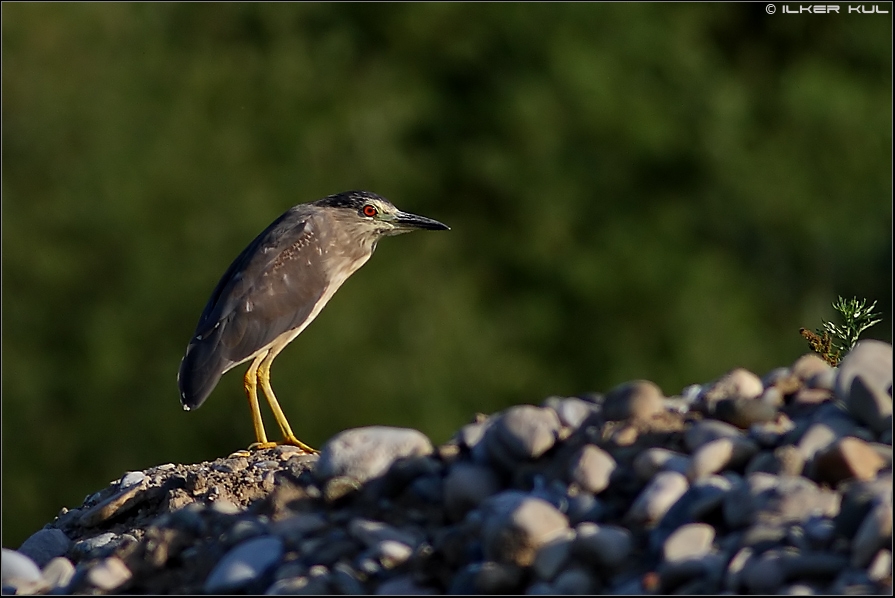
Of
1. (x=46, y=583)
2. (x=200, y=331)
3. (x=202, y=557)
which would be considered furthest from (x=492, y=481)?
(x=200, y=331)

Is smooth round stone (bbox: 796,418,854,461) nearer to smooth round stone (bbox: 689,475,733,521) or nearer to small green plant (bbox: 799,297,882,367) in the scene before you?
smooth round stone (bbox: 689,475,733,521)

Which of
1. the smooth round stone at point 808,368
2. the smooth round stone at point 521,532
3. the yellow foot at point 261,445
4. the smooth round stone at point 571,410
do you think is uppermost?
the smooth round stone at point 808,368

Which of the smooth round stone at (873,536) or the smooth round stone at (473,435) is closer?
the smooth round stone at (873,536)

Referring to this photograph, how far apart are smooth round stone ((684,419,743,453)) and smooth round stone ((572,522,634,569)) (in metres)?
0.62

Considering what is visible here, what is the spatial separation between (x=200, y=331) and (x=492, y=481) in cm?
491

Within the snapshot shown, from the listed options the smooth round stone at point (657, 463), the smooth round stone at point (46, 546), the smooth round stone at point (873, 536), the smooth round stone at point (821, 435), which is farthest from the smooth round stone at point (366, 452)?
the smooth round stone at point (873, 536)

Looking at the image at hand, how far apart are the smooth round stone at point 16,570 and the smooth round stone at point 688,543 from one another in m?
2.37

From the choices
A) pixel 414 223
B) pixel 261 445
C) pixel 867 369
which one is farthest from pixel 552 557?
pixel 414 223

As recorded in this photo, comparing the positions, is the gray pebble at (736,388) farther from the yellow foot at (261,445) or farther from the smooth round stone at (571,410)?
the yellow foot at (261,445)

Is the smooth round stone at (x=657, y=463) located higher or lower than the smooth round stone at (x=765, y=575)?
higher

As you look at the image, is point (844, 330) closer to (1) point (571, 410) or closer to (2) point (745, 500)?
(1) point (571, 410)

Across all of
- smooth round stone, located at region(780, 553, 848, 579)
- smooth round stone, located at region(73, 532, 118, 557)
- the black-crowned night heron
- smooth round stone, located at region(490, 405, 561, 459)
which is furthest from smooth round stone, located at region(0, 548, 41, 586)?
the black-crowned night heron

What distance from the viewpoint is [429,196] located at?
101 ft

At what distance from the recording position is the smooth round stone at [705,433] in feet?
17.4
